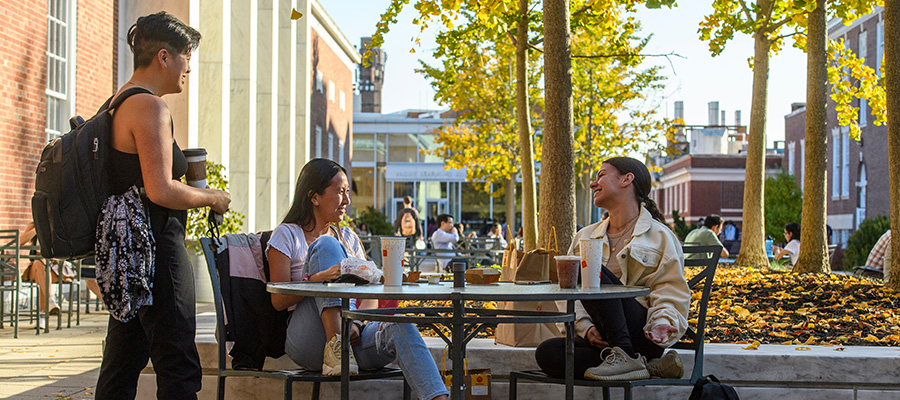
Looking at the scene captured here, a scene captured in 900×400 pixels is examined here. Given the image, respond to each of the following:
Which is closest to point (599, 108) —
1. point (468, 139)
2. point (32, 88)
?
point (468, 139)

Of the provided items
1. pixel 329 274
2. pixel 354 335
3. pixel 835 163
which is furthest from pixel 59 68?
pixel 835 163

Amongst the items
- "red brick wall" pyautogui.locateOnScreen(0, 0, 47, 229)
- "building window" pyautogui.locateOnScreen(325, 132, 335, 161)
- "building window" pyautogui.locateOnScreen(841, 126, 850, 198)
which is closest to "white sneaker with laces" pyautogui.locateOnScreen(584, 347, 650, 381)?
"red brick wall" pyautogui.locateOnScreen(0, 0, 47, 229)

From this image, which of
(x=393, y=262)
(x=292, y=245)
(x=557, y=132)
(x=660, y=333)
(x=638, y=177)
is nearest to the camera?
(x=393, y=262)

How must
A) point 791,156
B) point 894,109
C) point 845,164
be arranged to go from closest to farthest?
point 894,109
point 845,164
point 791,156

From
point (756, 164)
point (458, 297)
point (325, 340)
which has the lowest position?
point (325, 340)

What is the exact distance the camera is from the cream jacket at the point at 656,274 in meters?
3.89

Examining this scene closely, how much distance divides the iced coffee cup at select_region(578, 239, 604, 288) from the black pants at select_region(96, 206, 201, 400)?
1.53 meters

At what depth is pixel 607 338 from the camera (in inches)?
152

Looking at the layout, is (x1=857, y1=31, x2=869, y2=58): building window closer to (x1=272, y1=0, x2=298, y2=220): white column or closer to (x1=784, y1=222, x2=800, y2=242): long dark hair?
(x1=784, y1=222, x2=800, y2=242): long dark hair

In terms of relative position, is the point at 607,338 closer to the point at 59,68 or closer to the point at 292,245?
the point at 292,245

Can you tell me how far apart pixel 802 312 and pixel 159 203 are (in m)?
5.32

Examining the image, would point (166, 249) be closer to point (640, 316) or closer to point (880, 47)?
point (640, 316)

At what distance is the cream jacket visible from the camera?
389 cm

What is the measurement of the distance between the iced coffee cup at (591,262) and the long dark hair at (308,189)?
1282mm
